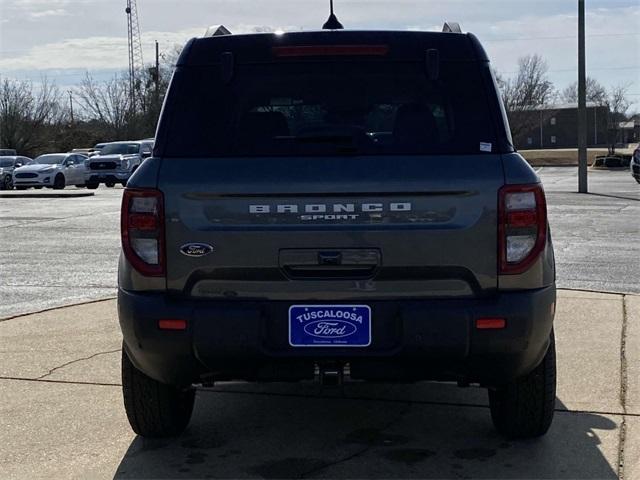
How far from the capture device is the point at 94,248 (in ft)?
44.9

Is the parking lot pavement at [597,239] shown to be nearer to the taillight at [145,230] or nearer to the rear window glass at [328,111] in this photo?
the rear window glass at [328,111]

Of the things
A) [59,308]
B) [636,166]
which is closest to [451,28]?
[59,308]

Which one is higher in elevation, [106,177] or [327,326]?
[106,177]

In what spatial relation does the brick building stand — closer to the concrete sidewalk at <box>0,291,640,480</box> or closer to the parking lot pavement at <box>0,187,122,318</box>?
the parking lot pavement at <box>0,187,122,318</box>

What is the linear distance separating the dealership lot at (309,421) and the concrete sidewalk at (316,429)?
10 millimetres

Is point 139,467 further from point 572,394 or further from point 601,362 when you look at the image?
point 601,362

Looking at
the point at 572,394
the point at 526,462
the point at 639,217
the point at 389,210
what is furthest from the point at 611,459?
the point at 639,217

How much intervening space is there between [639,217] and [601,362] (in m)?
12.2

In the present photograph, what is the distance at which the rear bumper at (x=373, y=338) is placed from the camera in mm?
3971

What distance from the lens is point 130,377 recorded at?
15.3ft

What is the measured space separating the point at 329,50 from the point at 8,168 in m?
33.0

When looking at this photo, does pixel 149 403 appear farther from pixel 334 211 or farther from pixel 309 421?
pixel 334 211

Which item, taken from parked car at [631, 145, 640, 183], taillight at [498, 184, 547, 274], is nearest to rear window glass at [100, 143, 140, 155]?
parked car at [631, 145, 640, 183]

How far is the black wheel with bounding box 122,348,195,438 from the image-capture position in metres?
4.66
